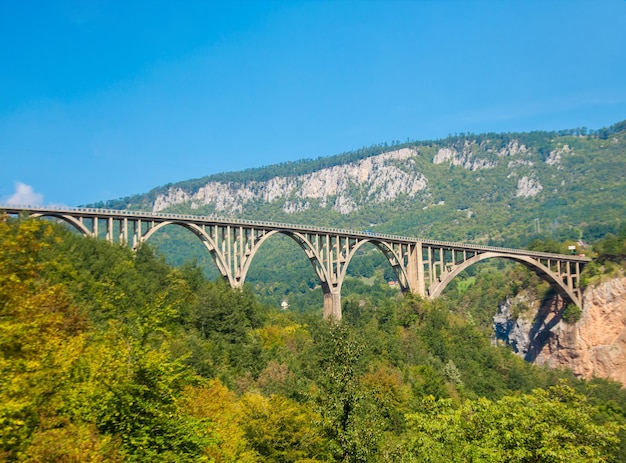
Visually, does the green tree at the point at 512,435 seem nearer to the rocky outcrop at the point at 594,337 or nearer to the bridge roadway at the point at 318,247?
the bridge roadway at the point at 318,247

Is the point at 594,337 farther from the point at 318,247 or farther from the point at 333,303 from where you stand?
the point at 318,247

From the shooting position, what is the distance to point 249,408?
90.2 ft

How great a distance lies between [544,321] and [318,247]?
151ft

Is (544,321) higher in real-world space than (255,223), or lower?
lower

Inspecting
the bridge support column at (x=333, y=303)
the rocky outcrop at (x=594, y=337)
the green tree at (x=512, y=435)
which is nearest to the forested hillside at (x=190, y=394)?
the green tree at (x=512, y=435)

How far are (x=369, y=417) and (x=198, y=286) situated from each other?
3377 centimetres

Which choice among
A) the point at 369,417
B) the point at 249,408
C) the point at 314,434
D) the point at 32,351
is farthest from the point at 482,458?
the point at 32,351

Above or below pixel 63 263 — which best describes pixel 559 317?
below

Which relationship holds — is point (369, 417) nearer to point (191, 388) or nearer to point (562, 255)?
point (191, 388)

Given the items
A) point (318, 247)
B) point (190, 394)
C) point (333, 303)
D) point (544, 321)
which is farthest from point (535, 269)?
point (190, 394)

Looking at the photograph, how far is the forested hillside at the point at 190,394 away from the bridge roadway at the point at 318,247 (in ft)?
9.79

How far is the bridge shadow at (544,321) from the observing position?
297 feet

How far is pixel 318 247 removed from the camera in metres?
63.3

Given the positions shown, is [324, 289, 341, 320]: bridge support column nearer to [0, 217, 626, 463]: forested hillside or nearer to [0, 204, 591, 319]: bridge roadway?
[0, 204, 591, 319]: bridge roadway
